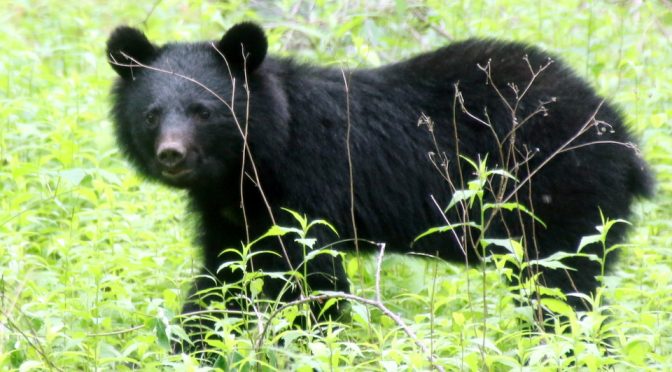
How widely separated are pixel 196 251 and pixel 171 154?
100 centimetres

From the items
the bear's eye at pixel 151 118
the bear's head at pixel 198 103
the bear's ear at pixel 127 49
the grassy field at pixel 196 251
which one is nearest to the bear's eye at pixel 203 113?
the bear's head at pixel 198 103

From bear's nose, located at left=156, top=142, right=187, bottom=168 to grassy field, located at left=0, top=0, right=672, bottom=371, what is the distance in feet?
1.73

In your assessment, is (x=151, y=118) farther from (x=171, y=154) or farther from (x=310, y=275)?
(x=310, y=275)

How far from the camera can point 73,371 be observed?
16.8 ft

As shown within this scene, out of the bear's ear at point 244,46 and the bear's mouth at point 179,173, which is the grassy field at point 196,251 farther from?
the bear's ear at point 244,46

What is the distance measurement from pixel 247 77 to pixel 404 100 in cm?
93

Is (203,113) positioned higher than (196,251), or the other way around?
(203,113)

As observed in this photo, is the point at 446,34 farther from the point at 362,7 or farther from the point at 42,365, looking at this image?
the point at 42,365

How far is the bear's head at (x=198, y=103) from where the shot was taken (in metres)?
6.16

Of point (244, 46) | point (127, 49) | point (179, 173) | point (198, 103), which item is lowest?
point (179, 173)

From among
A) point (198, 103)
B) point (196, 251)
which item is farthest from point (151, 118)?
point (196, 251)

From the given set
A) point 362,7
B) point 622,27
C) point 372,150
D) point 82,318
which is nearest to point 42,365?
point 82,318

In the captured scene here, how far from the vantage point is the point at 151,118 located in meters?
6.27

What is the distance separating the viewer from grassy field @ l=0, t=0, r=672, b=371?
4.84m
